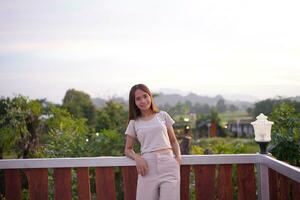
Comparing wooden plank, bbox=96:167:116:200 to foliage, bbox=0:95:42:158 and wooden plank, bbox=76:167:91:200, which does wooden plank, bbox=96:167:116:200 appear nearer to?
wooden plank, bbox=76:167:91:200

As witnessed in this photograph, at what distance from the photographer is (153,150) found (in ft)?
8.22

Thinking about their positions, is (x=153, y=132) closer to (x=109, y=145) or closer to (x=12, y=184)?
(x=12, y=184)

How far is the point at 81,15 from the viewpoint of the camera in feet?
24.4

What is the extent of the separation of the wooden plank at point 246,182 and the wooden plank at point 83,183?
1.20 meters

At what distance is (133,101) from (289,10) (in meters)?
5.45

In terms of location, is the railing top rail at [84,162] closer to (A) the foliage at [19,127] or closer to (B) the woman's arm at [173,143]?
(B) the woman's arm at [173,143]

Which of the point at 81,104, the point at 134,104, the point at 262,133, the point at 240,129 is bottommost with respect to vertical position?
the point at 240,129

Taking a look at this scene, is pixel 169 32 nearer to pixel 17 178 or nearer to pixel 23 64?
pixel 23 64

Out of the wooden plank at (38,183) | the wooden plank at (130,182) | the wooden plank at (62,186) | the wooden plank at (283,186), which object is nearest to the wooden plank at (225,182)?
the wooden plank at (283,186)

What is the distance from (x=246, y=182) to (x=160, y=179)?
0.83 m

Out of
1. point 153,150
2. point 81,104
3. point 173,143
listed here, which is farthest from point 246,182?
point 81,104

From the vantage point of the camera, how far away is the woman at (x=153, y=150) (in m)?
2.48

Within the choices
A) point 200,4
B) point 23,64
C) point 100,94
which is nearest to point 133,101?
point 200,4

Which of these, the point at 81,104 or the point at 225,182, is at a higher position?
the point at 81,104
